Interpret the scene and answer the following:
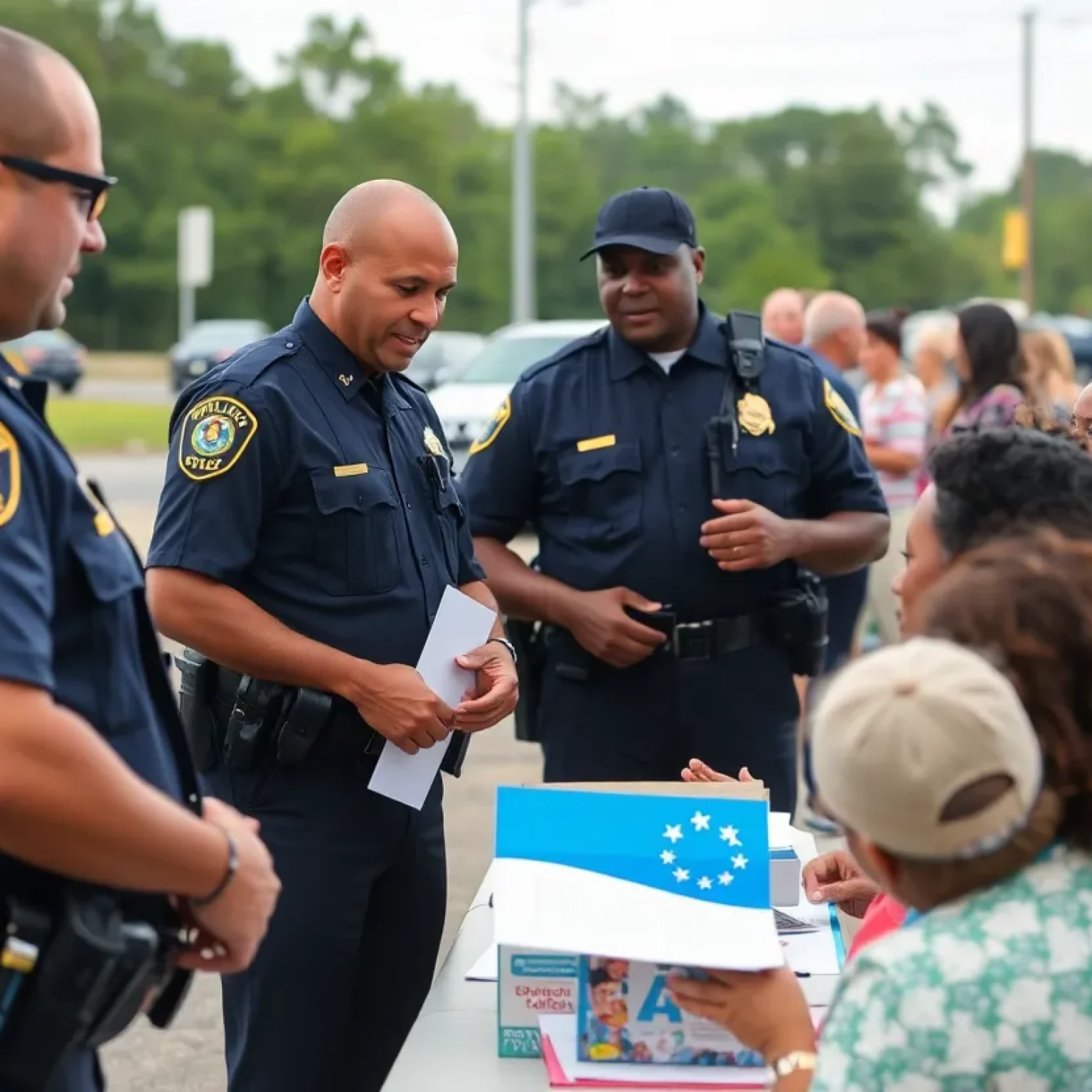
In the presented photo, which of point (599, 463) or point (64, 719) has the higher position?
point (64, 719)

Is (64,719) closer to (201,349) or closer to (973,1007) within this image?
(973,1007)

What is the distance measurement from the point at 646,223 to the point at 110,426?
67.1 feet

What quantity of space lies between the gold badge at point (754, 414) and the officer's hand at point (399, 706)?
1.32 m

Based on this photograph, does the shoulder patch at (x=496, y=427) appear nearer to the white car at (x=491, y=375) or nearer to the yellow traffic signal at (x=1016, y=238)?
the white car at (x=491, y=375)

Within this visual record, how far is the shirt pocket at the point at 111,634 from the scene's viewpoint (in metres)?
1.75

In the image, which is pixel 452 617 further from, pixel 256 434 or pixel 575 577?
pixel 575 577

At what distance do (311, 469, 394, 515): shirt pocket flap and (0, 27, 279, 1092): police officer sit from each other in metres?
0.95

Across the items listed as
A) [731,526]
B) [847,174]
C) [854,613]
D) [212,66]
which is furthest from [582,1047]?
[847,174]

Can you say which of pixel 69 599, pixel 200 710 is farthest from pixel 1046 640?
pixel 200 710

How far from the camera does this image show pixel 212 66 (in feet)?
206

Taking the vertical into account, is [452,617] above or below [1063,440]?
below

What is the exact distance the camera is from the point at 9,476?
1658 millimetres

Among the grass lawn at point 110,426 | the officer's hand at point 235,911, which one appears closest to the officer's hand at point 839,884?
the officer's hand at point 235,911

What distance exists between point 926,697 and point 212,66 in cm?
6553
